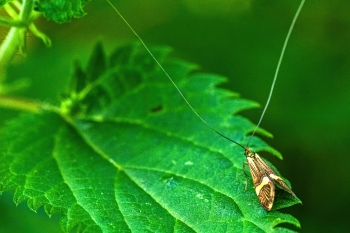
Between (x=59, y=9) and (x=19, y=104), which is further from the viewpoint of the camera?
(x=19, y=104)

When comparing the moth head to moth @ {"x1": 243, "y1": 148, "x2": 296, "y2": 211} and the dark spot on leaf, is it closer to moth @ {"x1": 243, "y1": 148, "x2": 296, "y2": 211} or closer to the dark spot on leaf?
moth @ {"x1": 243, "y1": 148, "x2": 296, "y2": 211}

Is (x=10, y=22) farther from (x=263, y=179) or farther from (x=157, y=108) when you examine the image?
(x=263, y=179)

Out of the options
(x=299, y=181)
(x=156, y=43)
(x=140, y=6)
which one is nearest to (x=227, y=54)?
(x=156, y=43)

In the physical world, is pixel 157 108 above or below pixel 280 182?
above

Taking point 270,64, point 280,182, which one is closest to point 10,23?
point 280,182

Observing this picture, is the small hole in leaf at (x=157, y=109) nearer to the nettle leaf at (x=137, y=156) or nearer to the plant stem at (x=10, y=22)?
the nettle leaf at (x=137, y=156)

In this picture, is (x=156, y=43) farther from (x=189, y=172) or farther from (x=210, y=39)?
(x=189, y=172)

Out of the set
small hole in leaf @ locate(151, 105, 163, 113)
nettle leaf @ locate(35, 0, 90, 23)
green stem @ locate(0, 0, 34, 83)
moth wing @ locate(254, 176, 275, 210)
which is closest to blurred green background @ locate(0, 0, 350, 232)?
small hole in leaf @ locate(151, 105, 163, 113)

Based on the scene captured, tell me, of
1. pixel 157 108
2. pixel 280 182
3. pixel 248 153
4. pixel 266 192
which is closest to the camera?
pixel 266 192
